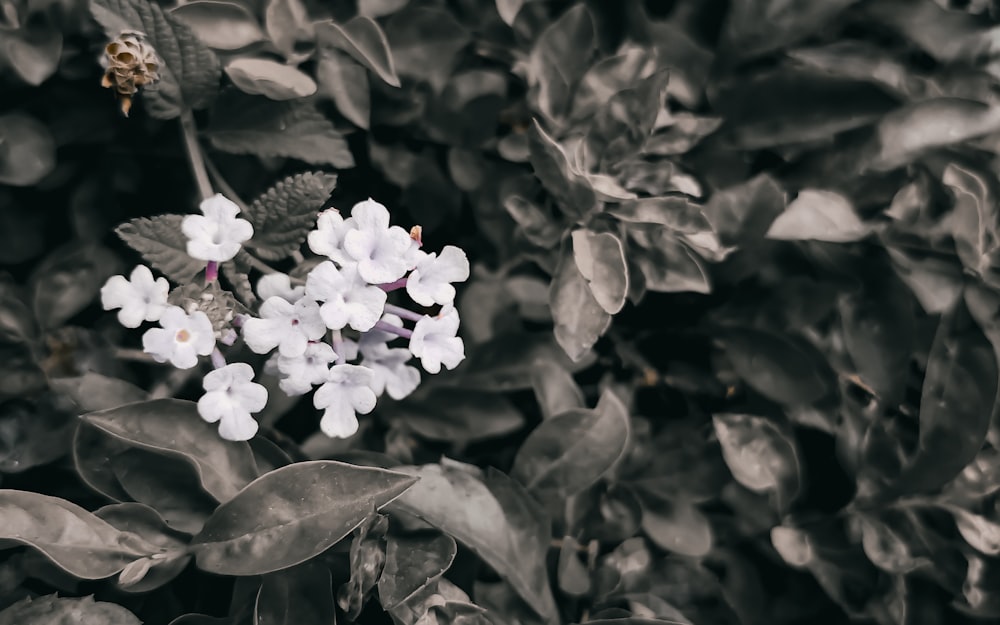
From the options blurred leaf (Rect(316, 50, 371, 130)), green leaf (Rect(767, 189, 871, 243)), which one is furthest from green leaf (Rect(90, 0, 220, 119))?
green leaf (Rect(767, 189, 871, 243))

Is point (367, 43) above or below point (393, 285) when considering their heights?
above

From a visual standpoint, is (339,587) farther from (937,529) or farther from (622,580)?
(937,529)

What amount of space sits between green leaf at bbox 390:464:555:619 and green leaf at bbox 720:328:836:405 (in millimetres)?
332

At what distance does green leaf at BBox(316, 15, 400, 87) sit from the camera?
3.06 feet

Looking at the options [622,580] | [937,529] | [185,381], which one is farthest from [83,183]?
[937,529]

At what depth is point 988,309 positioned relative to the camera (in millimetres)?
1000

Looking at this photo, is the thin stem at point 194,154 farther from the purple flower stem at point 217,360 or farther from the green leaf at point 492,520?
the green leaf at point 492,520

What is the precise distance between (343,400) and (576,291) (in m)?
0.28

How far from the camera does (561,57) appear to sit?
1055 mm

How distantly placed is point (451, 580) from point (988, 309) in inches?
26.7

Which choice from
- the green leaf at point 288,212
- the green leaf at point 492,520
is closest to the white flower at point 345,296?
the green leaf at point 288,212

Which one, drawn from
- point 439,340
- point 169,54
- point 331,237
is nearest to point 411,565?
point 439,340

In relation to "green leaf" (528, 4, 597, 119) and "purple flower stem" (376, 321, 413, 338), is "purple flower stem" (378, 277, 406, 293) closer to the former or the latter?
"purple flower stem" (376, 321, 413, 338)

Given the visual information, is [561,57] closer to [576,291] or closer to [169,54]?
[576,291]
